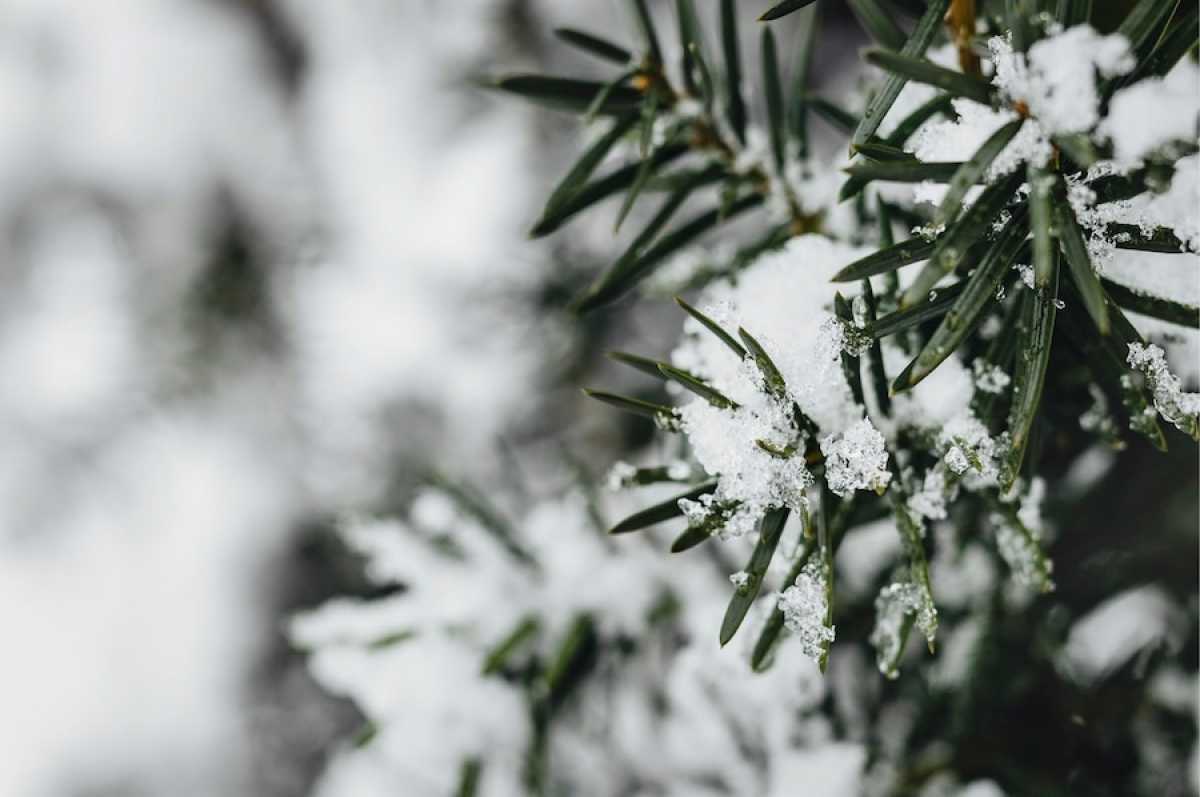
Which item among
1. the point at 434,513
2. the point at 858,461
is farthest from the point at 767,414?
the point at 434,513

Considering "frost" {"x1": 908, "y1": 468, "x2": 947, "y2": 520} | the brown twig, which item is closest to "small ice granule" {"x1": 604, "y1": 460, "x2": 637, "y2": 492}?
"frost" {"x1": 908, "y1": 468, "x2": 947, "y2": 520}

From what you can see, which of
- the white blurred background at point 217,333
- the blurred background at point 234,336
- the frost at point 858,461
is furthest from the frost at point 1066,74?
the white blurred background at point 217,333

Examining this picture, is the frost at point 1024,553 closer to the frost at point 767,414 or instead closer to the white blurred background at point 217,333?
the frost at point 767,414

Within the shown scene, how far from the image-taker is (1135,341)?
0.28 metres

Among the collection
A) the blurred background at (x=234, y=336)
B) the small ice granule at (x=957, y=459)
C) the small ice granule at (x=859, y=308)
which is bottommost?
the small ice granule at (x=957, y=459)

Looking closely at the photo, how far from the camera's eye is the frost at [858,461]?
0.28 metres

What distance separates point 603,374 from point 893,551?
1.76ft

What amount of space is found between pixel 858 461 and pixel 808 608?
54 millimetres

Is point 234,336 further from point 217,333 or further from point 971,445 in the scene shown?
point 971,445

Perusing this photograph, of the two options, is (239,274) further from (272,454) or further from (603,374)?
(603,374)

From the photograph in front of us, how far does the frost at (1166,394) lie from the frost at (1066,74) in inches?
3.1

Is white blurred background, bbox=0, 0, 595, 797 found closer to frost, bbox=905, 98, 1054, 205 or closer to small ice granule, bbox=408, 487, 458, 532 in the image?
small ice granule, bbox=408, 487, 458, 532

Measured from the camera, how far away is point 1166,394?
28 centimetres

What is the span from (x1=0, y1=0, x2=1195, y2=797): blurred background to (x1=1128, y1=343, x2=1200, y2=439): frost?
66 cm
